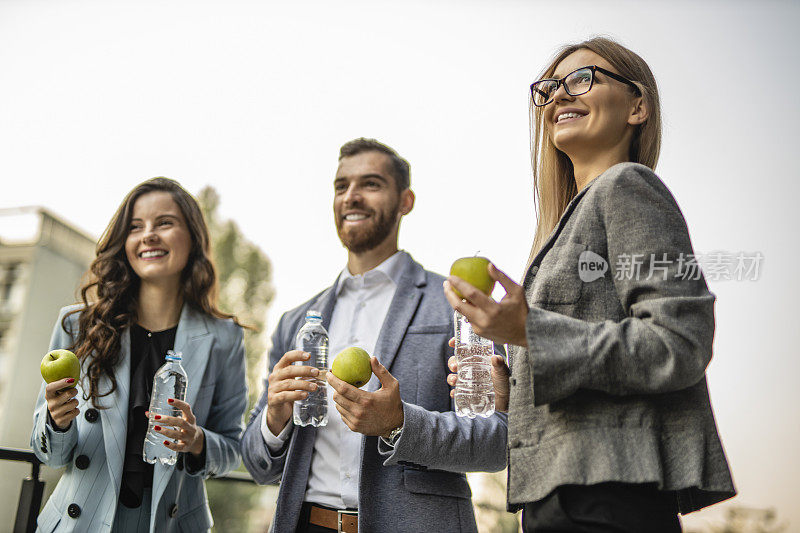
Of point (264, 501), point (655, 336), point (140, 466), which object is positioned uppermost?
point (655, 336)

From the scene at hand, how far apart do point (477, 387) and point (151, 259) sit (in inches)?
69.5

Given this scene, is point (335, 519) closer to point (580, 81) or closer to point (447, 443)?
point (447, 443)

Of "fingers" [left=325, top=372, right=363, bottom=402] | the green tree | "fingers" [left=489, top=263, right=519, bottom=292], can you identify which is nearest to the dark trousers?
"fingers" [left=489, top=263, right=519, bottom=292]

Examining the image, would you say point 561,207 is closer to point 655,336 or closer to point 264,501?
point 655,336

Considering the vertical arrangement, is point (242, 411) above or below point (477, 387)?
below

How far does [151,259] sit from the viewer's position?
10.3 ft

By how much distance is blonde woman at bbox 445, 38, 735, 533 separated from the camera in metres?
1.34

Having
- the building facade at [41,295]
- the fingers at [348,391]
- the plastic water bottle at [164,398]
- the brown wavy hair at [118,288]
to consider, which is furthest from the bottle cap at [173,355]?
the building facade at [41,295]

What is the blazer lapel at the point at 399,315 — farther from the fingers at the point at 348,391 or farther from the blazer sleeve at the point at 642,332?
the blazer sleeve at the point at 642,332

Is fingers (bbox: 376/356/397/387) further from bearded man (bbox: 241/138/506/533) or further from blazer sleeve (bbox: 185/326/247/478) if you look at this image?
blazer sleeve (bbox: 185/326/247/478)

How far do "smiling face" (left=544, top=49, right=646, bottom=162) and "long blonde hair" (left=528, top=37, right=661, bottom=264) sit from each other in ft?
0.11

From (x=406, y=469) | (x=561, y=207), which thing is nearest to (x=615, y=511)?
(x=561, y=207)

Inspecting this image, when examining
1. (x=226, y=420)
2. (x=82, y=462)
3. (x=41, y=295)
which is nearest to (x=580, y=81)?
(x=226, y=420)

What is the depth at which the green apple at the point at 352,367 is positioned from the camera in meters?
2.27
